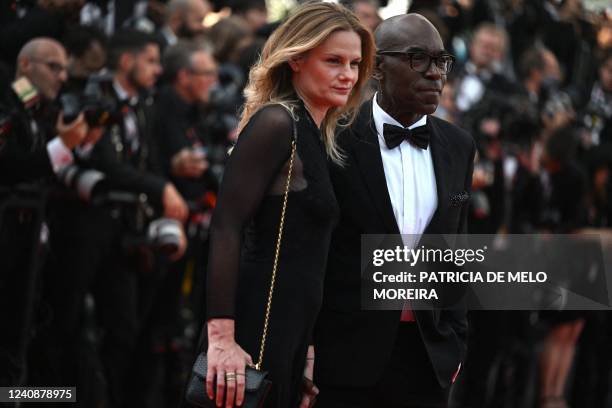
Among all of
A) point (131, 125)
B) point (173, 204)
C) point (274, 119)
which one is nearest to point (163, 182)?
point (173, 204)

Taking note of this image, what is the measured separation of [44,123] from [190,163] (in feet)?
4.49

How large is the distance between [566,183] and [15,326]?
4.95 m

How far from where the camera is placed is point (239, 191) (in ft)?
12.5

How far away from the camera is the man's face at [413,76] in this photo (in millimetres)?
4441

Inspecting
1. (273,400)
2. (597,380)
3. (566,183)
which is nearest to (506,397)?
(597,380)

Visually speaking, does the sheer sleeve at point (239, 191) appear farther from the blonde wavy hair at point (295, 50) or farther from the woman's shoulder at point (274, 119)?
the blonde wavy hair at point (295, 50)

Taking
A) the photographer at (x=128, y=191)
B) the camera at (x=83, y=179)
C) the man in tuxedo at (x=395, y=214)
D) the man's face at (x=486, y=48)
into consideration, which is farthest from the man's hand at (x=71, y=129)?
the man's face at (x=486, y=48)

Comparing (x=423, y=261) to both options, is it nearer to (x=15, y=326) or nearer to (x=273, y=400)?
(x=273, y=400)

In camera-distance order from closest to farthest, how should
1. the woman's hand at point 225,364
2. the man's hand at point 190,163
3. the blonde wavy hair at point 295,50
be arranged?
the woman's hand at point 225,364
the blonde wavy hair at point 295,50
the man's hand at point 190,163

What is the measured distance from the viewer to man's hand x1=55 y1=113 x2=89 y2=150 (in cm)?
655

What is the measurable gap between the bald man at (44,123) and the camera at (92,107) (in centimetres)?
4

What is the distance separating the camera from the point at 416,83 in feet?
14.6

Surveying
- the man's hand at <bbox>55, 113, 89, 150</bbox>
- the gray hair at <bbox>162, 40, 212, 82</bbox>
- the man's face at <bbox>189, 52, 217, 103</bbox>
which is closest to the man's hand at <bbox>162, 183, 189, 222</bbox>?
the man's hand at <bbox>55, 113, 89, 150</bbox>

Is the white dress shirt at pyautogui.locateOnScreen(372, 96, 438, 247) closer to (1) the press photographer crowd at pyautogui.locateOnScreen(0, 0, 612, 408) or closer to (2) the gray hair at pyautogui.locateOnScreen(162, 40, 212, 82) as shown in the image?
(1) the press photographer crowd at pyautogui.locateOnScreen(0, 0, 612, 408)
